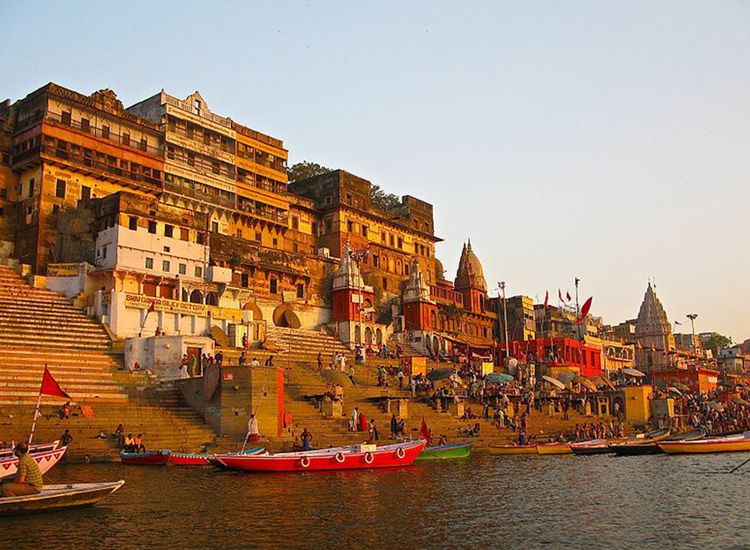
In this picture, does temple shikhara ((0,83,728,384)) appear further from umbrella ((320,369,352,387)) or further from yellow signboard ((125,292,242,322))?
umbrella ((320,369,352,387))

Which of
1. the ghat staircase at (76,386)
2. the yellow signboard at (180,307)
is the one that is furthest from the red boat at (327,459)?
the yellow signboard at (180,307)

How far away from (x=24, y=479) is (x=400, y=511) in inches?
293

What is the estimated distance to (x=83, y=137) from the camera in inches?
1763

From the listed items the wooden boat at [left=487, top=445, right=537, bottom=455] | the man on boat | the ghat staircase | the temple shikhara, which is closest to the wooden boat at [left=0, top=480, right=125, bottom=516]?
the man on boat

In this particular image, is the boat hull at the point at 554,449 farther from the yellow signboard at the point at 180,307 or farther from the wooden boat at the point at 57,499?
the wooden boat at the point at 57,499

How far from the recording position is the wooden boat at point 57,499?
14445mm

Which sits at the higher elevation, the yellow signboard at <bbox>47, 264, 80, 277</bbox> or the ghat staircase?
the yellow signboard at <bbox>47, 264, 80, 277</bbox>

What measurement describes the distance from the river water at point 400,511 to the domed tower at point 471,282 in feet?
148

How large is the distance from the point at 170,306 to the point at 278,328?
370 inches

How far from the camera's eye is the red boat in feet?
75.2

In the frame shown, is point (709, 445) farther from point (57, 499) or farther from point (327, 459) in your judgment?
point (57, 499)

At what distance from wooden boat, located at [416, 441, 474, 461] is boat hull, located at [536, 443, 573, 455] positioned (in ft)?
13.7

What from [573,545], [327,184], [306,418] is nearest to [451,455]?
[306,418]

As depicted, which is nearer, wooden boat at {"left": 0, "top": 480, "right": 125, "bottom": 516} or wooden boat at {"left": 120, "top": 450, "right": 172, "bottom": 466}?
wooden boat at {"left": 0, "top": 480, "right": 125, "bottom": 516}
